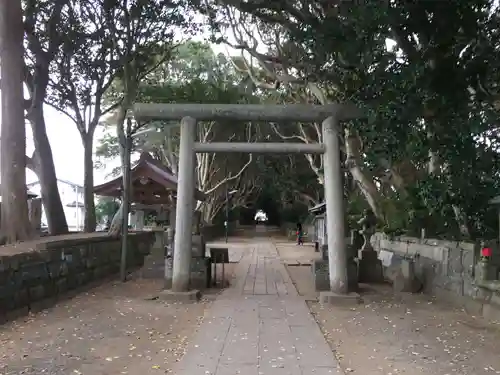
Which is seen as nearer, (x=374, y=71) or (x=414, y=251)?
(x=374, y=71)

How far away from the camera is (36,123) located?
42.6 feet

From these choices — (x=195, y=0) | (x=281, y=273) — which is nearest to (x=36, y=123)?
(x=195, y=0)

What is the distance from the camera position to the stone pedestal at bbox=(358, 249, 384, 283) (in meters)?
12.8

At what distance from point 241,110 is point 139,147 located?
22907mm

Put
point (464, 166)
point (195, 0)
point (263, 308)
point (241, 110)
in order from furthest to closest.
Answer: point (195, 0) < point (241, 110) < point (263, 308) < point (464, 166)

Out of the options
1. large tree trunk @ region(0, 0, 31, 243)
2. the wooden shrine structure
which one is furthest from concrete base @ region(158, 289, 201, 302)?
the wooden shrine structure

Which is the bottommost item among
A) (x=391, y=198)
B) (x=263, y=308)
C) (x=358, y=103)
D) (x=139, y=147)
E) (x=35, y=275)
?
(x=263, y=308)

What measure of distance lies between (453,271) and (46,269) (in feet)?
23.7

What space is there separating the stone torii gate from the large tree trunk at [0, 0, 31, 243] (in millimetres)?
2264

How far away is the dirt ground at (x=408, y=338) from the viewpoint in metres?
5.54

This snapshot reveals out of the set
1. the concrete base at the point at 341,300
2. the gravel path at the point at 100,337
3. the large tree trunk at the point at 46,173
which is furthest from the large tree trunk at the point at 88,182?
the concrete base at the point at 341,300

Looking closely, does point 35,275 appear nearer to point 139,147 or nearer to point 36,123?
point 36,123

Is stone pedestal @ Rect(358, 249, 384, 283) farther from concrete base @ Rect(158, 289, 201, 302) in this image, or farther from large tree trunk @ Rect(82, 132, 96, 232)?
large tree trunk @ Rect(82, 132, 96, 232)

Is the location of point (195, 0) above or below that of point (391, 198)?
above
